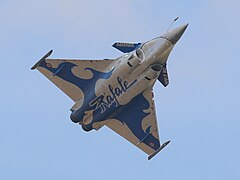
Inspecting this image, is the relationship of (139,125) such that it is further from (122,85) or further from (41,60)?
(41,60)

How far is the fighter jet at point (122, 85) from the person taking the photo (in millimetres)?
60281

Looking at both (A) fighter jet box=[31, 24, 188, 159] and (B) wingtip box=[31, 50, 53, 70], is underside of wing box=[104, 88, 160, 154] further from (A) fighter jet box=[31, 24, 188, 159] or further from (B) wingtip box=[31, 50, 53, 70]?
(B) wingtip box=[31, 50, 53, 70]

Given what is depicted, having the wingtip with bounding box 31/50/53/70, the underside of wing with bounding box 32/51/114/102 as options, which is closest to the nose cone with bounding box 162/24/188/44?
the underside of wing with bounding box 32/51/114/102

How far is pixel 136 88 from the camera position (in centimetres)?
6184

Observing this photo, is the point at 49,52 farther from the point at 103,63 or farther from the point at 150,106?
the point at 150,106

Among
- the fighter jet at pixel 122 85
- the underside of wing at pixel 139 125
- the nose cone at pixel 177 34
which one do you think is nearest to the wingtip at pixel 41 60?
the fighter jet at pixel 122 85

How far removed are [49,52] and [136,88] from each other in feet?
21.8

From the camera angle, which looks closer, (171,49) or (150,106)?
(171,49)

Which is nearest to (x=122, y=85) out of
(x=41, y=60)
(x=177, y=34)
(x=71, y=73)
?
(x=71, y=73)

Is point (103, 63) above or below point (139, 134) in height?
above

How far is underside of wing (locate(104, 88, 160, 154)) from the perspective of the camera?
64562 mm

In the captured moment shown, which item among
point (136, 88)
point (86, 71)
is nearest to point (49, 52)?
point (86, 71)

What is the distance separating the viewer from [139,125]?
65250 millimetres

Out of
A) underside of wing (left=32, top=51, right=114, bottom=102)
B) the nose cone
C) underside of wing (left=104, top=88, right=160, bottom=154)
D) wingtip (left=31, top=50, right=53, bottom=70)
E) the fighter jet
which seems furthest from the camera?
underside of wing (left=104, top=88, right=160, bottom=154)
